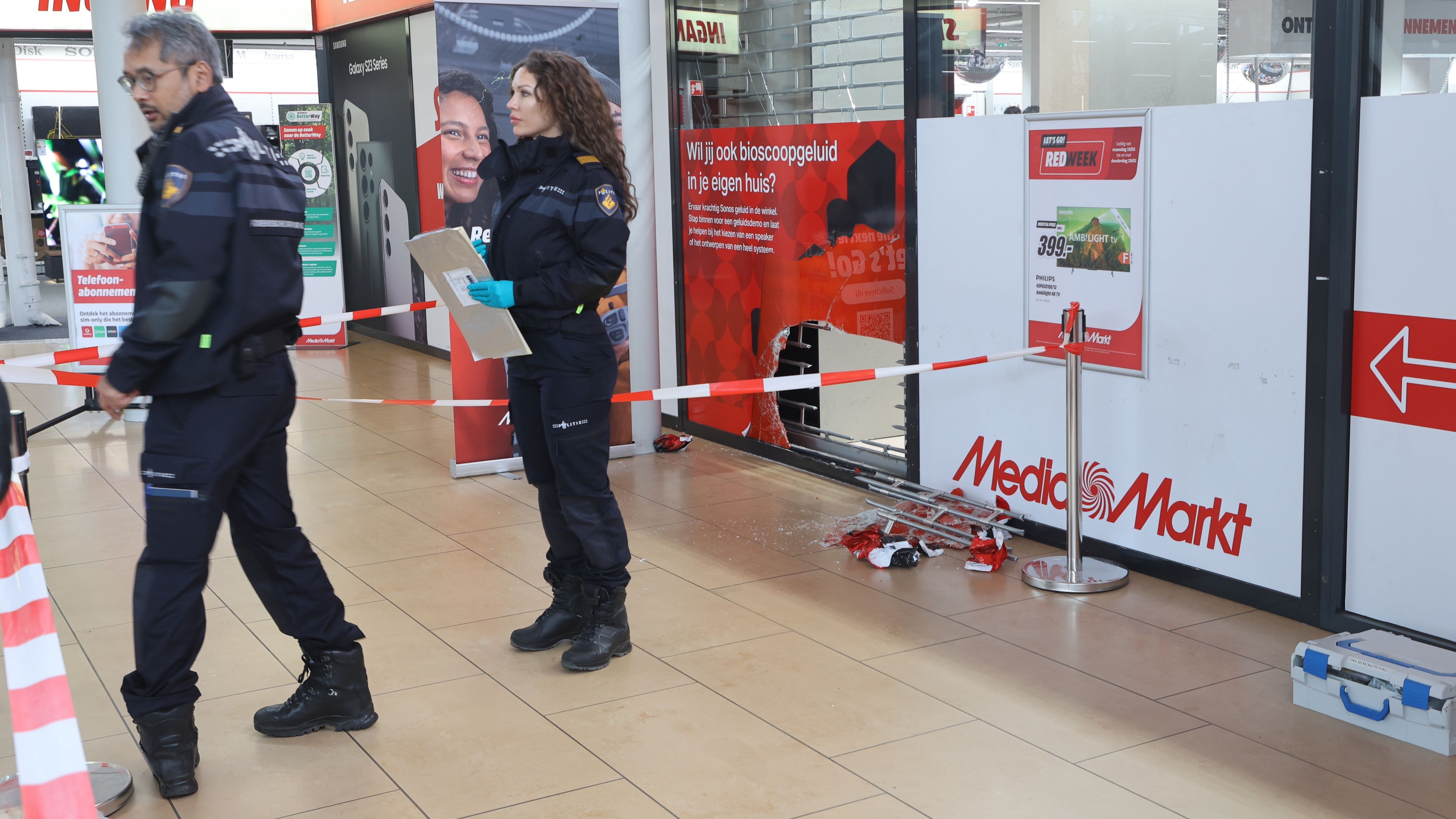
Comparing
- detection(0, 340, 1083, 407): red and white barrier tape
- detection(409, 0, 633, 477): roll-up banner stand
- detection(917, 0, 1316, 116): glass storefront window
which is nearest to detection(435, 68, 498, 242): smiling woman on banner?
detection(409, 0, 633, 477): roll-up banner stand

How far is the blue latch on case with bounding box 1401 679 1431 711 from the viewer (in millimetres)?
3031

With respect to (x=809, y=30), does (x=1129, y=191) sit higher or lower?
lower

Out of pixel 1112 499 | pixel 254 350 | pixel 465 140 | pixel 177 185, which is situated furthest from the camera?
pixel 465 140

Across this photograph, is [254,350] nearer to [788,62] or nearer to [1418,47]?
[1418,47]

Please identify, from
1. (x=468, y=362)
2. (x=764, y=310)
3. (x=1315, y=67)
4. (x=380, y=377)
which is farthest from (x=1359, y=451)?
(x=380, y=377)

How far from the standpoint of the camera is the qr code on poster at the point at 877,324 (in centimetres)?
545

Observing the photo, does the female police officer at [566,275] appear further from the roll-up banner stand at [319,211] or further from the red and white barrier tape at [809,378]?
the roll-up banner stand at [319,211]

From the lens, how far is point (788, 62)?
19.5 ft

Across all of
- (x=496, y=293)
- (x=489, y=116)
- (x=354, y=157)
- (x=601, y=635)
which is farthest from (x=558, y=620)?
(x=354, y=157)

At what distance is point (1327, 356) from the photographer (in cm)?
371

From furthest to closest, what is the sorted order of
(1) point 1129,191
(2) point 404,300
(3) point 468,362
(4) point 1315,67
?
(2) point 404,300 → (3) point 468,362 → (1) point 1129,191 → (4) point 1315,67

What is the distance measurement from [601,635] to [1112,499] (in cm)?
188

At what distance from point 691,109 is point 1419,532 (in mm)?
4092

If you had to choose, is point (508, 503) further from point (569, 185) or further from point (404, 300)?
point (404, 300)
